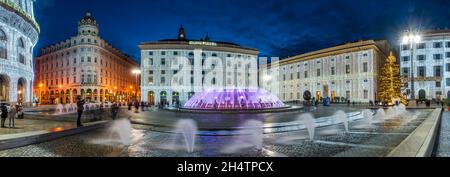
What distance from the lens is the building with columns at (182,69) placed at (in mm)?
55750

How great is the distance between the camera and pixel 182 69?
5712 cm

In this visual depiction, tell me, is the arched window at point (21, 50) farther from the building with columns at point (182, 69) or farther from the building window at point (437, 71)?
the building window at point (437, 71)

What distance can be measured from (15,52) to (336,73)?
2365 inches

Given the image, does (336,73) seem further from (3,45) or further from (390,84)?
(3,45)

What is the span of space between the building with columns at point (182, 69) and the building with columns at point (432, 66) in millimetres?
39899

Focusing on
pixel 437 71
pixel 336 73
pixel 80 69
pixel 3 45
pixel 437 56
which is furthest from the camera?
pixel 80 69

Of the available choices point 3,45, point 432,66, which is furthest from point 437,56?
point 3,45

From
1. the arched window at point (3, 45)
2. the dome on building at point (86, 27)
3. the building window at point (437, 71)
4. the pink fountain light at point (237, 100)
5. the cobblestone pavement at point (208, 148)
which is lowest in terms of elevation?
the cobblestone pavement at point (208, 148)

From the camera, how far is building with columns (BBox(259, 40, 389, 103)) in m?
49.0

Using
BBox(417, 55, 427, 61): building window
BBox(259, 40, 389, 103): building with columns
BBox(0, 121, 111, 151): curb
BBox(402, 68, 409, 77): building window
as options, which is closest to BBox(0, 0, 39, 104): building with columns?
BBox(0, 121, 111, 151): curb

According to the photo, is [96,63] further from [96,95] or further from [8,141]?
[8,141]

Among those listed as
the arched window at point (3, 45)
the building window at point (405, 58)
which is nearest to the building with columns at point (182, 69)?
the arched window at point (3, 45)

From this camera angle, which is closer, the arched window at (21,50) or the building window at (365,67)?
the arched window at (21,50)
